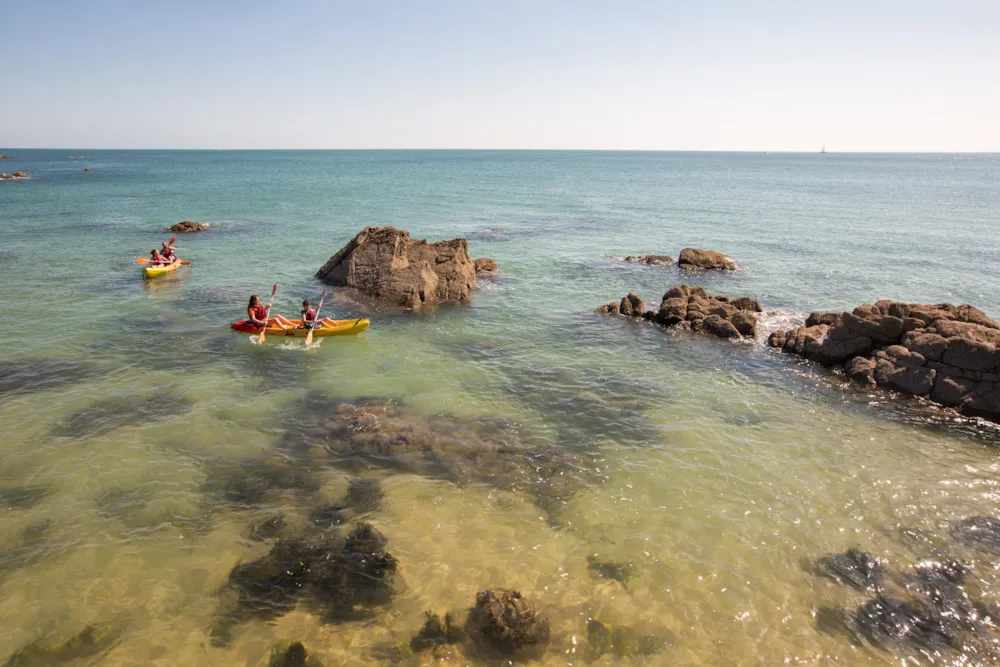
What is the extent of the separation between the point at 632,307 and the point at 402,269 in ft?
36.7

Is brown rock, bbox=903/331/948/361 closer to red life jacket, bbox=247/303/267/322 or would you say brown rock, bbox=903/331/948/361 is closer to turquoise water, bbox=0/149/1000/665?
turquoise water, bbox=0/149/1000/665

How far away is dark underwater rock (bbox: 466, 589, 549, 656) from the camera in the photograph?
28.4 ft

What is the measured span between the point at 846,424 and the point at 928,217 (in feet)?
185

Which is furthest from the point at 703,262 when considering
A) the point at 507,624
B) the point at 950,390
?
the point at 507,624

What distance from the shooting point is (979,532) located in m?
11.5

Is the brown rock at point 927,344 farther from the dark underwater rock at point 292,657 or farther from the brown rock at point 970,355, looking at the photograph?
the dark underwater rock at point 292,657

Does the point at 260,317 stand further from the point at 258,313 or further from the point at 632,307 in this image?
the point at 632,307

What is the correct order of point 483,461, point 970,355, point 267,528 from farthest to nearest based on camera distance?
point 970,355, point 483,461, point 267,528

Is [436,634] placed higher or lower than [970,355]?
lower

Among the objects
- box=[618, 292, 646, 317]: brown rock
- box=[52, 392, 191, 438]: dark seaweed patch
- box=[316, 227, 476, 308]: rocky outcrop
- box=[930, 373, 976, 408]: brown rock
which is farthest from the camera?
box=[316, 227, 476, 308]: rocky outcrop

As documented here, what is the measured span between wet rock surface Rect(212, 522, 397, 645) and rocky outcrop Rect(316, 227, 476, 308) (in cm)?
1609

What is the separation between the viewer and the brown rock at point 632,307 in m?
24.7

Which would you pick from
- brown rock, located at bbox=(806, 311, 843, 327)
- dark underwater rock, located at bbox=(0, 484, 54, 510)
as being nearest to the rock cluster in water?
brown rock, located at bbox=(806, 311, 843, 327)

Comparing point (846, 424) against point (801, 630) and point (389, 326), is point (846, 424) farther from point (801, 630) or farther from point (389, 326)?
point (389, 326)
